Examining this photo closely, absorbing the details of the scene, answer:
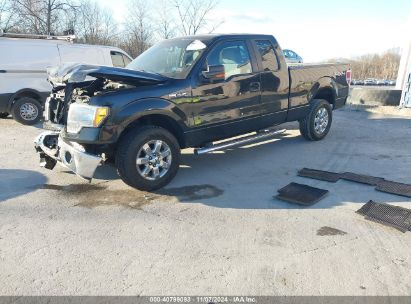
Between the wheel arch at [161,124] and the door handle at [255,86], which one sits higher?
the door handle at [255,86]

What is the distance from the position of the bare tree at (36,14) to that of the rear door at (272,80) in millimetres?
26499

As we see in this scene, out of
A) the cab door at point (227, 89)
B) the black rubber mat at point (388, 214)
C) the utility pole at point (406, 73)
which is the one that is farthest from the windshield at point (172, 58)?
the utility pole at point (406, 73)

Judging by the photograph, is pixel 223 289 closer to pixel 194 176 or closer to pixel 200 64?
pixel 194 176

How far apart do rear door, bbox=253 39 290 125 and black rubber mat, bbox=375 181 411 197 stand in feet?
6.82

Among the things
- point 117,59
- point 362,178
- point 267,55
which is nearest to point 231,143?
point 267,55

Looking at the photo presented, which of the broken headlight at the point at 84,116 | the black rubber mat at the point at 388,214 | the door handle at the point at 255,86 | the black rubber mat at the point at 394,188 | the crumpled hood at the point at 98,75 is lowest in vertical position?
the black rubber mat at the point at 388,214

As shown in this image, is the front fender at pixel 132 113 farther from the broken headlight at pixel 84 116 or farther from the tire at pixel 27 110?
the tire at pixel 27 110

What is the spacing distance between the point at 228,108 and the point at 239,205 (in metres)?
1.68

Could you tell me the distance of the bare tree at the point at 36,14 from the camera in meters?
27.5

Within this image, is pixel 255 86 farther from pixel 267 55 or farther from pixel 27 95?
pixel 27 95

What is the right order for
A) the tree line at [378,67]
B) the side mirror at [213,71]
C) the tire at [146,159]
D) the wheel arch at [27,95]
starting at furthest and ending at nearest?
the tree line at [378,67] → the wheel arch at [27,95] → the side mirror at [213,71] → the tire at [146,159]

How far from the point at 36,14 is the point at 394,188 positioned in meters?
30.3

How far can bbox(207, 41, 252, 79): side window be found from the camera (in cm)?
516

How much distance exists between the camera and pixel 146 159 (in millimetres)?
4496
